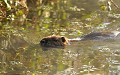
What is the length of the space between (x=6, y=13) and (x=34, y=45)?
127 inches

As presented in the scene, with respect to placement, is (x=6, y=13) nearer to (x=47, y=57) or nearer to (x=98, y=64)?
(x=47, y=57)

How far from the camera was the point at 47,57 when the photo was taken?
29.5ft

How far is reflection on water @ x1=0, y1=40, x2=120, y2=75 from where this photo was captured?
7914 mm

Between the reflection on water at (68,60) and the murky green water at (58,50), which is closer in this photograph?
the reflection on water at (68,60)

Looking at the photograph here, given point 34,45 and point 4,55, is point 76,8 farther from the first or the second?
point 4,55

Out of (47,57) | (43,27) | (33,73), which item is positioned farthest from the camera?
(43,27)

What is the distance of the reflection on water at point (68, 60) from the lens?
7914mm

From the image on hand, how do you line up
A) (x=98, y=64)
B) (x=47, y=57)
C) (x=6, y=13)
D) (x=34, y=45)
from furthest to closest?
(x=6, y=13), (x=34, y=45), (x=47, y=57), (x=98, y=64)

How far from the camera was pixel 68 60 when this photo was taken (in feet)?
28.6

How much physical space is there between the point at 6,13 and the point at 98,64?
5.31 metres

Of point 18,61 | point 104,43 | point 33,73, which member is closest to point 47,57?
point 18,61

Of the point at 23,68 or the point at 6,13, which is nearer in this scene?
the point at 23,68

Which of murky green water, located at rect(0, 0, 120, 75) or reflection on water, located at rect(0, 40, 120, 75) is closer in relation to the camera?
reflection on water, located at rect(0, 40, 120, 75)

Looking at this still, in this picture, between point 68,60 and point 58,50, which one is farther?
point 58,50
